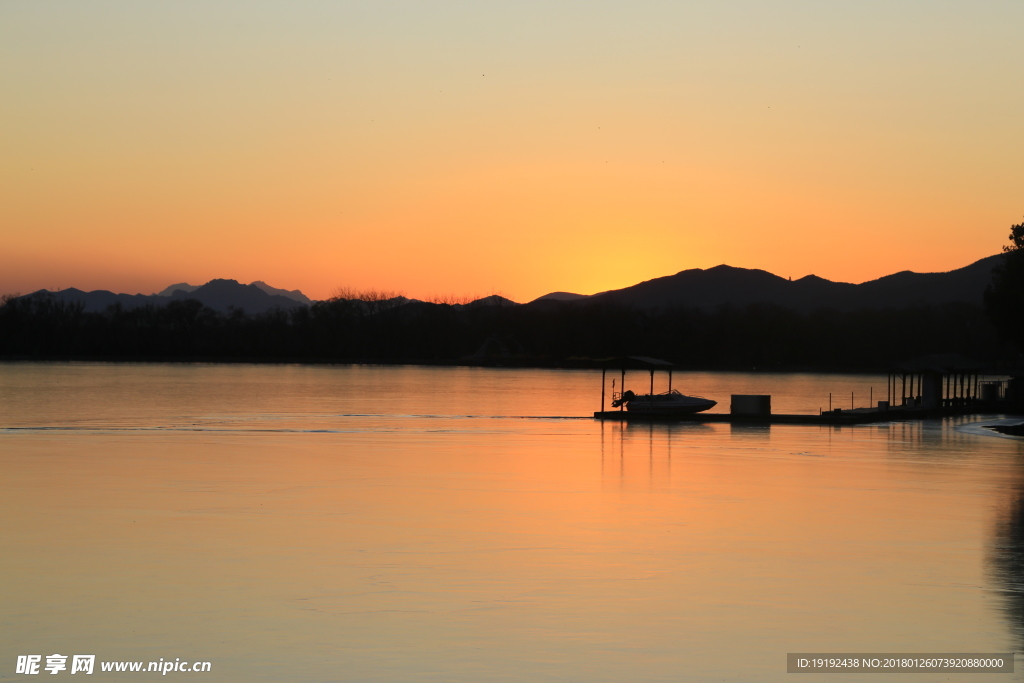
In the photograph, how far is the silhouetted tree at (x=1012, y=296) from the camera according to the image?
5284cm

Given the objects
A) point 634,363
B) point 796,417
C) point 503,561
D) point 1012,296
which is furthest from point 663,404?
point 503,561

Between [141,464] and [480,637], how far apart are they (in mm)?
19538

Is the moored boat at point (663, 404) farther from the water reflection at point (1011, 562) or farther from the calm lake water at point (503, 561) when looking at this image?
the water reflection at point (1011, 562)

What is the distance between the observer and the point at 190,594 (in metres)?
12.5

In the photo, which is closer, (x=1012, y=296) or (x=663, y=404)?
(x=663, y=404)

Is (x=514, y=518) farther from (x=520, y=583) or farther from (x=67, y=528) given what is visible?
(x=67, y=528)

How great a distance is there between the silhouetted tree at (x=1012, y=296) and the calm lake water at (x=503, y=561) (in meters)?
24.9

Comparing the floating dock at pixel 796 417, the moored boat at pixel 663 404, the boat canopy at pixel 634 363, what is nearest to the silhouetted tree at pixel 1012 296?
the floating dock at pixel 796 417

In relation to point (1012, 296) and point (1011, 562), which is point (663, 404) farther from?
point (1011, 562)

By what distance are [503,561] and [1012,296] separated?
156ft

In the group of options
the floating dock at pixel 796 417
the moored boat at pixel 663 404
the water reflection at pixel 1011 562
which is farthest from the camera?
the moored boat at pixel 663 404

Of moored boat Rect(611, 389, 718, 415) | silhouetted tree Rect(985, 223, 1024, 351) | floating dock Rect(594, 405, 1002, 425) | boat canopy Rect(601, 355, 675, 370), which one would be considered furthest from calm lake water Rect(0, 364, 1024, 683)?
silhouetted tree Rect(985, 223, 1024, 351)

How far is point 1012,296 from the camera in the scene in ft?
175

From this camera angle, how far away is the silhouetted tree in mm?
52844
